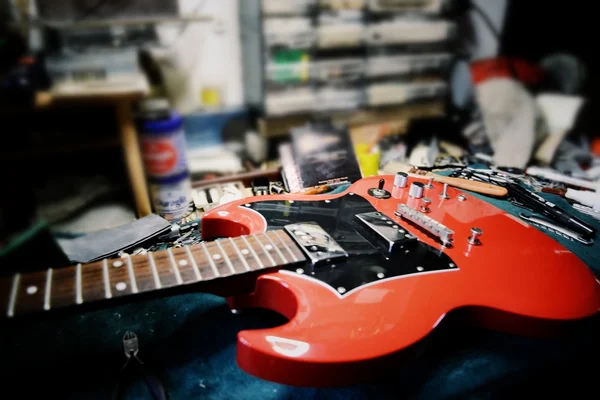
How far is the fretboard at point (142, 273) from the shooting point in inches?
18.7

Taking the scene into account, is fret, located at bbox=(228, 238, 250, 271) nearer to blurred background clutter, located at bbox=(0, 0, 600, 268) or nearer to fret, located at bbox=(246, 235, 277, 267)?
fret, located at bbox=(246, 235, 277, 267)

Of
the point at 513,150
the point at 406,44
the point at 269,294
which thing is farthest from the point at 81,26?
the point at 513,150

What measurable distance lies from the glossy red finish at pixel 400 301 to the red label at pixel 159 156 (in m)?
0.14

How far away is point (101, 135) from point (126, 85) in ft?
0.41

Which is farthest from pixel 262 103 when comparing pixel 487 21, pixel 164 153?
pixel 487 21

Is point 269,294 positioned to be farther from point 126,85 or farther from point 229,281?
point 126,85

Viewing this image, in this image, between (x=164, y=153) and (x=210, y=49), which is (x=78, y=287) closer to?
(x=164, y=153)

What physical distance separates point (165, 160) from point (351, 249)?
0.40m

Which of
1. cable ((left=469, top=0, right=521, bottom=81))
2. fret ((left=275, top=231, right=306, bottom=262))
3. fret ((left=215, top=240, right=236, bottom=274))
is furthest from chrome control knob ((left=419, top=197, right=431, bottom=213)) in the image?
cable ((left=469, top=0, right=521, bottom=81))

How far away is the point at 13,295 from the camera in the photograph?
0.47m

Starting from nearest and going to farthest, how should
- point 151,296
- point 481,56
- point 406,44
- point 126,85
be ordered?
point 151,296, point 126,85, point 406,44, point 481,56

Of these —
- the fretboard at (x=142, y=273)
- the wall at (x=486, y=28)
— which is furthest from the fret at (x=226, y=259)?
the wall at (x=486, y=28)

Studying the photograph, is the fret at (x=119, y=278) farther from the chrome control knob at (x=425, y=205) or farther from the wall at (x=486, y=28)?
the wall at (x=486, y=28)

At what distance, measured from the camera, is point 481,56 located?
1666 mm
